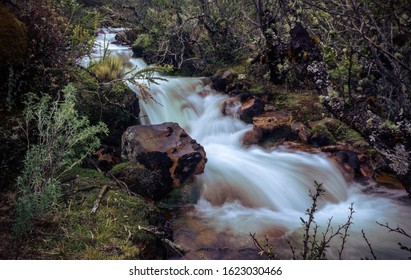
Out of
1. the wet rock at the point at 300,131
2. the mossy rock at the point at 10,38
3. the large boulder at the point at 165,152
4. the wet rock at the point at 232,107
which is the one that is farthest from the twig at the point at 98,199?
the wet rock at the point at 232,107

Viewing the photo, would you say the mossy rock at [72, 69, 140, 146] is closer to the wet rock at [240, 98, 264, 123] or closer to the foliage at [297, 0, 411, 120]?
the wet rock at [240, 98, 264, 123]

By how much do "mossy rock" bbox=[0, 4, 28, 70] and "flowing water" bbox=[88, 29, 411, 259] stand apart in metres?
2.47

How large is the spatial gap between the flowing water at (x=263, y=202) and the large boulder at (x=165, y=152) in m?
0.27

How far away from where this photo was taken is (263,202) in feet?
14.8

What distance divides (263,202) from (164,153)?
1.57m

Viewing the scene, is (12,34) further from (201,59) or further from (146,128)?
(201,59)

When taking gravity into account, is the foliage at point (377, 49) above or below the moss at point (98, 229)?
above

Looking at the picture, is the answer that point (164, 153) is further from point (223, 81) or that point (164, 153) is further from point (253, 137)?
point (223, 81)

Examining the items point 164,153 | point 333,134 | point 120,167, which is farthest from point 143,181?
point 333,134

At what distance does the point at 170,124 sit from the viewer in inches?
202

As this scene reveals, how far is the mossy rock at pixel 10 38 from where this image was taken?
9.42ft

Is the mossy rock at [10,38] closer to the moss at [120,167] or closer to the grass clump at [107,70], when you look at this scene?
the moss at [120,167]
